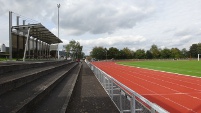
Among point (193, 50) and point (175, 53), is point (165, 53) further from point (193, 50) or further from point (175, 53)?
point (193, 50)

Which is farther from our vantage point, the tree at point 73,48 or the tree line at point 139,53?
the tree line at point 139,53

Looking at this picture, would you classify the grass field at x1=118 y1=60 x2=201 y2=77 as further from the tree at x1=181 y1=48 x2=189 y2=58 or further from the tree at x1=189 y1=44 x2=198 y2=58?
the tree at x1=181 y1=48 x2=189 y2=58

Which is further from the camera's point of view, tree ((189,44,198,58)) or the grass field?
tree ((189,44,198,58))

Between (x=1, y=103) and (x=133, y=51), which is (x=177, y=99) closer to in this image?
(x=1, y=103)

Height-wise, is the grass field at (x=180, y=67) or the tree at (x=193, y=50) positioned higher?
the tree at (x=193, y=50)

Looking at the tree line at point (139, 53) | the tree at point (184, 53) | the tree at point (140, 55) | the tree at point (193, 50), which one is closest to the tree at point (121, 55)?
the tree line at point (139, 53)

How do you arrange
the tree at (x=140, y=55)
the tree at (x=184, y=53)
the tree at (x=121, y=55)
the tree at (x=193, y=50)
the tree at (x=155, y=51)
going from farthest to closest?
the tree at (x=184, y=53) < the tree at (x=193, y=50) < the tree at (x=155, y=51) < the tree at (x=140, y=55) < the tree at (x=121, y=55)

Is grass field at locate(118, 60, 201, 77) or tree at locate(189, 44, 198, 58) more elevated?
tree at locate(189, 44, 198, 58)

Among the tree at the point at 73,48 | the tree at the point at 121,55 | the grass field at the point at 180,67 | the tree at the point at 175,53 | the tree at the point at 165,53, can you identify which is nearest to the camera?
Answer: the grass field at the point at 180,67

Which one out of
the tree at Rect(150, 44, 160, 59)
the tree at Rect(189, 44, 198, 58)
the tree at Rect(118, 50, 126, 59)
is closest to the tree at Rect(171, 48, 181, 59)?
the tree at Rect(150, 44, 160, 59)

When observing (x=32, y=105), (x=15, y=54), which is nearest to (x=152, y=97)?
(x=32, y=105)

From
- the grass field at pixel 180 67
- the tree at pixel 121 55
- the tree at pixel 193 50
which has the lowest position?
the grass field at pixel 180 67

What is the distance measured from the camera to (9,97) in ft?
23.6

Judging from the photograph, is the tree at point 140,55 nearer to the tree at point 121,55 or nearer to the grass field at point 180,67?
the tree at point 121,55
